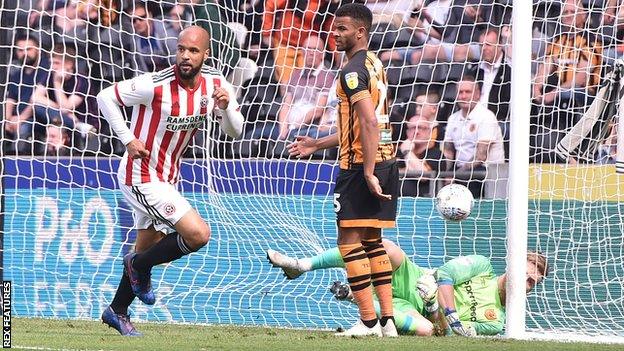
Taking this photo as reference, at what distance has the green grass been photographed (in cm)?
652

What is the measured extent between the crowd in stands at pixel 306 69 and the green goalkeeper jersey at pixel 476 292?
4.05 feet

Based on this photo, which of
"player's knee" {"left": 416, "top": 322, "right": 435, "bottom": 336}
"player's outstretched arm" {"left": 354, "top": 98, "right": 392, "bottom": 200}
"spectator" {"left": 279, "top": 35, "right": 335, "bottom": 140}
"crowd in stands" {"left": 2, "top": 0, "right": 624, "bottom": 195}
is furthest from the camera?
"spectator" {"left": 279, "top": 35, "right": 335, "bottom": 140}

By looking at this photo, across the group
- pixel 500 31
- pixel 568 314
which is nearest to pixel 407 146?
pixel 500 31

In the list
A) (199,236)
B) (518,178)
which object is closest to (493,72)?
(518,178)

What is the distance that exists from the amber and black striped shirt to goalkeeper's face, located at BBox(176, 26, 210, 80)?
0.83m

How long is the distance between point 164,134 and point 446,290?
1.99 metres

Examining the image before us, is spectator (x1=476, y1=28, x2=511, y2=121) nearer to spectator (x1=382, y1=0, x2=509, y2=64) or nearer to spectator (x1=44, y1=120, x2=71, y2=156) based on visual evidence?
spectator (x1=382, y1=0, x2=509, y2=64)

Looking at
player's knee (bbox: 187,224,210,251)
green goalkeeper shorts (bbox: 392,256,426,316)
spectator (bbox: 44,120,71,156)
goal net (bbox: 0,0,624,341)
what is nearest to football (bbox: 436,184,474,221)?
green goalkeeper shorts (bbox: 392,256,426,316)

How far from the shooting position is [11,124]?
1027cm

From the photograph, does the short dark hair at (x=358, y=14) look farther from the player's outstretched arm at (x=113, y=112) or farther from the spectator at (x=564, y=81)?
the spectator at (x=564, y=81)

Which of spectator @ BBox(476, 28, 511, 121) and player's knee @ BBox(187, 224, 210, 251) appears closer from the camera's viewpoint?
player's knee @ BBox(187, 224, 210, 251)

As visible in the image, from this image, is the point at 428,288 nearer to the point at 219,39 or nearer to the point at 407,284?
the point at 407,284

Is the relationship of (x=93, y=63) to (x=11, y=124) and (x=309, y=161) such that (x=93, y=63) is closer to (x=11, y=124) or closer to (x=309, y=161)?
(x=11, y=124)

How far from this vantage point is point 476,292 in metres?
8.21
